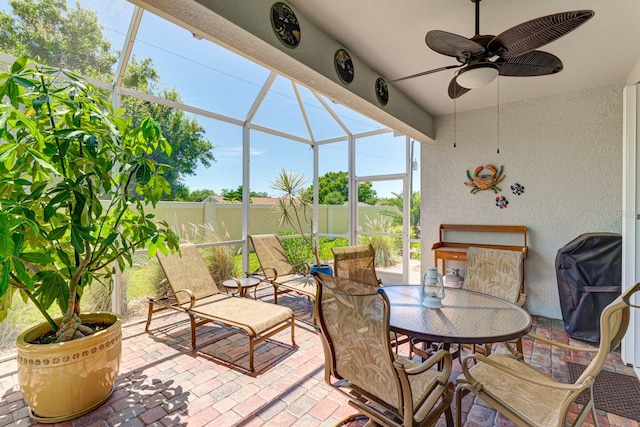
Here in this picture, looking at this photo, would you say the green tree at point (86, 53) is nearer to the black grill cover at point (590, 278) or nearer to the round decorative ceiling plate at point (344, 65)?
the round decorative ceiling plate at point (344, 65)

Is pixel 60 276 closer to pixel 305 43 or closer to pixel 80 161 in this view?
pixel 80 161

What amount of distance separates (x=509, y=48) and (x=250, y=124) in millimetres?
3990

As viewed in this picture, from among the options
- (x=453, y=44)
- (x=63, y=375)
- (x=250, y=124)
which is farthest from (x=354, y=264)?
(x=250, y=124)

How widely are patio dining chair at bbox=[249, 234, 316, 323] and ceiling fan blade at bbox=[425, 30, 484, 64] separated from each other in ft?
10.4

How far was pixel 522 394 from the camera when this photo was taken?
1.73 metres

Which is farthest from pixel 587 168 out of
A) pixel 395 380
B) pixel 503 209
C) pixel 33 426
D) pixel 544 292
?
pixel 33 426

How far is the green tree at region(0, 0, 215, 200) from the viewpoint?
2.70 m

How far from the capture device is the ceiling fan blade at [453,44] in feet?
6.23

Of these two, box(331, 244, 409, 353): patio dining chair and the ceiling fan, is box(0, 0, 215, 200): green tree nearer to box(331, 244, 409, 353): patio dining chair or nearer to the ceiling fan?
box(331, 244, 409, 353): patio dining chair

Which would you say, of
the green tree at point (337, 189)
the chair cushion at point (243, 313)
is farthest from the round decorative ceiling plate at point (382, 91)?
the chair cushion at point (243, 313)

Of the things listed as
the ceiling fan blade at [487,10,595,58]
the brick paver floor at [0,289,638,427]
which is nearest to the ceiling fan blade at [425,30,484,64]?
the ceiling fan blade at [487,10,595,58]

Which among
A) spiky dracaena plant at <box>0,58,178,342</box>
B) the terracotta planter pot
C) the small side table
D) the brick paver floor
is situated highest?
spiky dracaena plant at <box>0,58,178,342</box>

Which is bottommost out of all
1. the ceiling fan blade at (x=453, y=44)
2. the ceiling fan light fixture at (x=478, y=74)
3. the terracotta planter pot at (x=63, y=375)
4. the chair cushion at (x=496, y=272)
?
the terracotta planter pot at (x=63, y=375)

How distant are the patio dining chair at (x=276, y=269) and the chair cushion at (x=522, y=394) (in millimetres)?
2544
